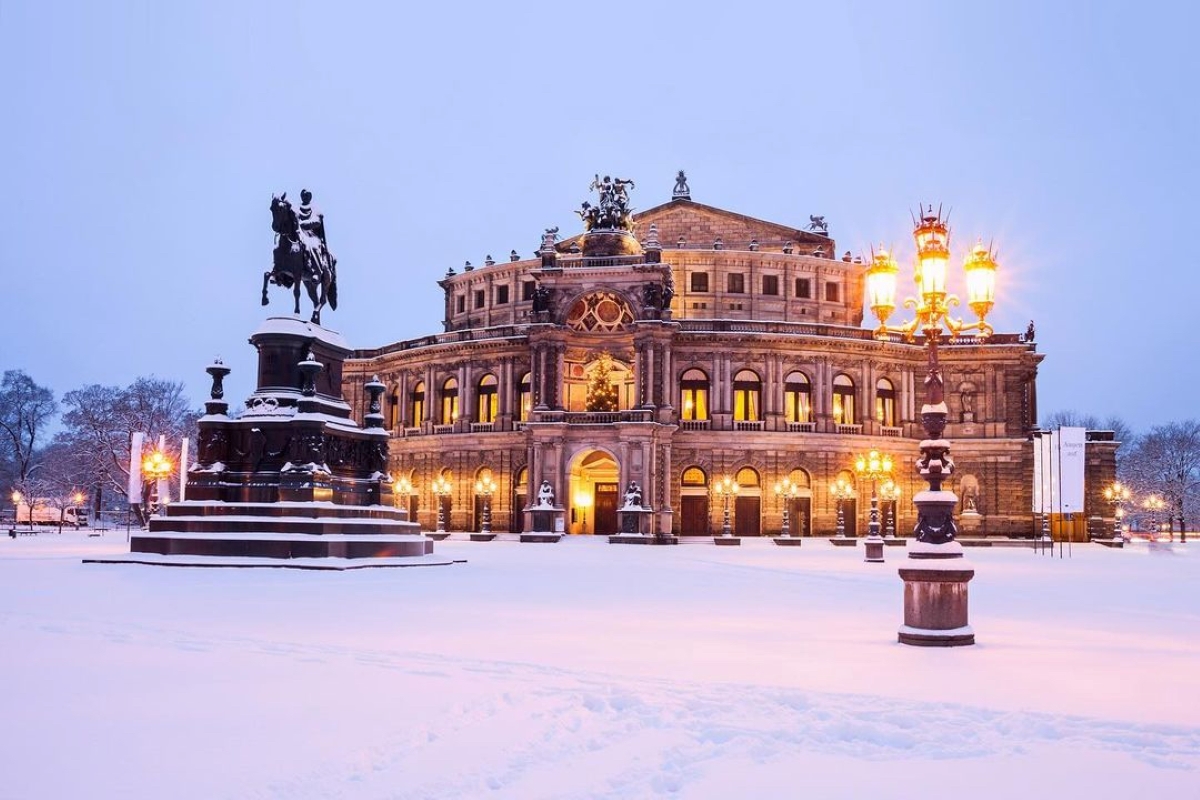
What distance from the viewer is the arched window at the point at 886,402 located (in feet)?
226

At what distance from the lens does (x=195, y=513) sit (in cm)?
2756

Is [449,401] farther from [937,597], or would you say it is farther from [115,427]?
[937,597]

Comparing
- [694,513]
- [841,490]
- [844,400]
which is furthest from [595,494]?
[844,400]

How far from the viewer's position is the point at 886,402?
6938 centimetres

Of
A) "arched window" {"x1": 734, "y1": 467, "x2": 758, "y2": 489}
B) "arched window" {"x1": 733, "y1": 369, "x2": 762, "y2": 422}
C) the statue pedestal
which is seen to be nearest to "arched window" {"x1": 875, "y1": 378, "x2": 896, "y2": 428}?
"arched window" {"x1": 733, "y1": 369, "x2": 762, "y2": 422}

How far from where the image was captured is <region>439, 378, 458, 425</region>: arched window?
235 ft

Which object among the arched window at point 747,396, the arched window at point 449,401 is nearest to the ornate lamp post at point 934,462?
the arched window at point 747,396

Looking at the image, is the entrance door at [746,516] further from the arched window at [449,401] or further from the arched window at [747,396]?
the arched window at [449,401]

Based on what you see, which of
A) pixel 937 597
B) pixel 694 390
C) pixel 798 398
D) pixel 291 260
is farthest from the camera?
pixel 798 398

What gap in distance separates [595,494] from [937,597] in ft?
177

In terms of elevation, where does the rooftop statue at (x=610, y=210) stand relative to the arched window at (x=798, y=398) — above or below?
above

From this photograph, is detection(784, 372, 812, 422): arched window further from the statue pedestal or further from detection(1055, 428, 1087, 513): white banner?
detection(1055, 428, 1087, 513): white banner

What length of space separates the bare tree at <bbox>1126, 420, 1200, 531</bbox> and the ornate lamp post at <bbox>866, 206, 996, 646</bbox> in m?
82.1

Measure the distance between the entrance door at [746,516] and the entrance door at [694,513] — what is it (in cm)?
188
